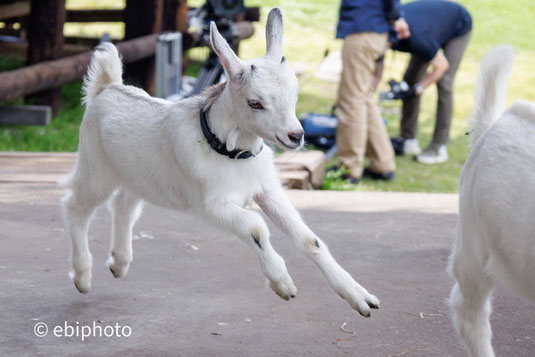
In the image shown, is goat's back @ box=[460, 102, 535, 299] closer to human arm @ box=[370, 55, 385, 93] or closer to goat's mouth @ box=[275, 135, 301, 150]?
goat's mouth @ box=[275, 135, 301, 150]

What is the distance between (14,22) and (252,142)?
953 cm

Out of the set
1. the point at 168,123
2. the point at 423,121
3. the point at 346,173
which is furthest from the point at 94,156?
the point at 423,121

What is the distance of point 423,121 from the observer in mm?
10695

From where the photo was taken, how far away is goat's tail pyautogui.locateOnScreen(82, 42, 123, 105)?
3660 mm

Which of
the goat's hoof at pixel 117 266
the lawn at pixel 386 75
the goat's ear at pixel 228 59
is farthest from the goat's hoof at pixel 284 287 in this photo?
the lawn at pixel 386 75

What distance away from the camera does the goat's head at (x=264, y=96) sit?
291 centimetres

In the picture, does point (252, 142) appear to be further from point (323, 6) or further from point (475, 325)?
point (323, 6)

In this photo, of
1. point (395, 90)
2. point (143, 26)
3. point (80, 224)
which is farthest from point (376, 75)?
point (80, 224)

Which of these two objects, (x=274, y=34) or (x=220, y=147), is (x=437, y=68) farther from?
(x=220, y=147)

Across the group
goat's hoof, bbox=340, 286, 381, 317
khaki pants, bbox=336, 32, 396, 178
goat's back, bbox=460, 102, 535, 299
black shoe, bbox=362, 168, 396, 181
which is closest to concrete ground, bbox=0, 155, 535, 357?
goat's hoof, bbox=340, 286, 381, 317

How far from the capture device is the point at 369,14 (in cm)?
709

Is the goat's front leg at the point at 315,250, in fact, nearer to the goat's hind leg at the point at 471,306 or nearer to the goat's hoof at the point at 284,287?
the goat's hoof at the point at 284,287
